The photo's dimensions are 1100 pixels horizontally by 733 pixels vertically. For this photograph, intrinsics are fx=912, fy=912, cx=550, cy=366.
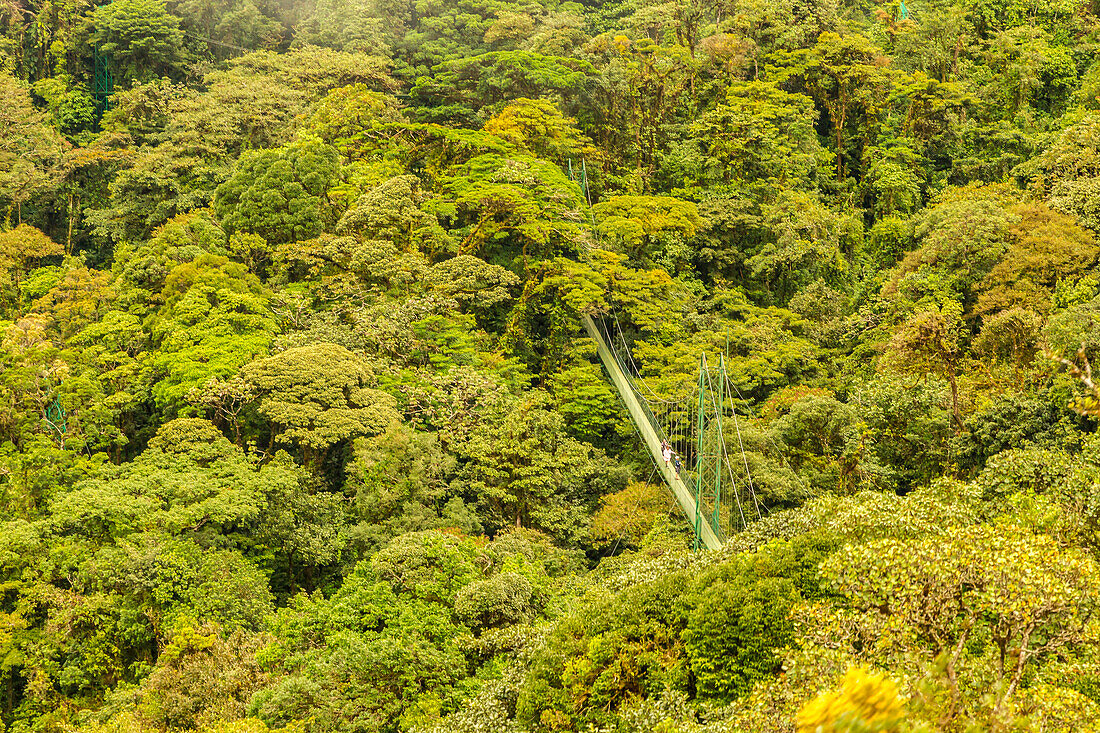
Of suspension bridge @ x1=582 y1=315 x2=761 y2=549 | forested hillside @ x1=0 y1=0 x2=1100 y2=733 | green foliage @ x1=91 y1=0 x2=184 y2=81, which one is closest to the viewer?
forested hillside @ x1=0 y1=0 x2=1100 y2=733

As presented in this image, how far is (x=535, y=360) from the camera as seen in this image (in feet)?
60.6

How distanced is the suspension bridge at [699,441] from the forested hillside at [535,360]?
34 centimetres

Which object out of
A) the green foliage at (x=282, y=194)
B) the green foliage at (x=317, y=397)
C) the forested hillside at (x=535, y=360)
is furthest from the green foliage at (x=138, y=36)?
the green foliage at (x=317, y=397)

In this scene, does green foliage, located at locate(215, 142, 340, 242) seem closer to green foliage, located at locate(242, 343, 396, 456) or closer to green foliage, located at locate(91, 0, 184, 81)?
green foliage, located at locate(242, 343, 396, 456)

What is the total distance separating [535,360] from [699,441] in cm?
642

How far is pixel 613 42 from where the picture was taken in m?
25.8

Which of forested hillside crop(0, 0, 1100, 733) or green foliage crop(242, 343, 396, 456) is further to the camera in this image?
green foliage crop(242, 343, 396, 456)

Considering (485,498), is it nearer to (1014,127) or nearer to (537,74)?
(537,74)

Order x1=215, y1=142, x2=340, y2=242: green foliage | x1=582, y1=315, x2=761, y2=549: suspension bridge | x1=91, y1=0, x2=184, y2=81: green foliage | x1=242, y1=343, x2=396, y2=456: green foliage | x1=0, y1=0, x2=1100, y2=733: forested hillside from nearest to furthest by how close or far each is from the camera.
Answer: x1=0, y1=0, x2=1100, y2=733: forested hillside
x1=582, y1=315, x2=761, y2=549: suspension bridge
x1=242, y1=343, x2=396, y2=456: green foliage
x1=215, y1=142, x2=340, y2=242: green foliage
x1=91, y1=0, x2=184, y2=81: green foliage

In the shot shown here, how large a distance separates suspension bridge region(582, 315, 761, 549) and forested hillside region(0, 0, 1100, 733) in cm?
34

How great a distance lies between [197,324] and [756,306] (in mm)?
11758

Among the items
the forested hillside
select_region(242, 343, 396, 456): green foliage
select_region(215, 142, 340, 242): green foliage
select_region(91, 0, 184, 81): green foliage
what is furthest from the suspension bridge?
select_region(91, 0, 184, 81): green foliage

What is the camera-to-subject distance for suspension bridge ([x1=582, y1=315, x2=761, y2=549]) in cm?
1303

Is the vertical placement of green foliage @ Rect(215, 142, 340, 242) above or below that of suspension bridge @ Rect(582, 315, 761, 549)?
above
